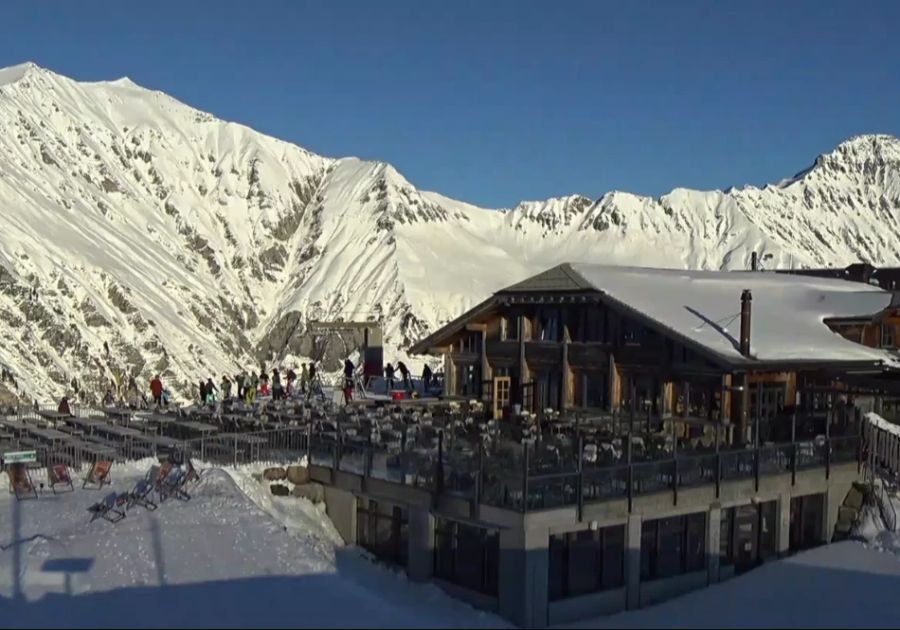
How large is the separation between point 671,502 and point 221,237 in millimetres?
75117

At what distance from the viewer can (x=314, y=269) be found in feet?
291

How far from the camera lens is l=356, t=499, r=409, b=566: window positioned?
66.3ft

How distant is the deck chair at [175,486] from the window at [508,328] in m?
12.4

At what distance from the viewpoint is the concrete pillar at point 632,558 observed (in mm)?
18734

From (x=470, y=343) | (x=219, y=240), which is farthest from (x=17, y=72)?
(x=470, y=343)

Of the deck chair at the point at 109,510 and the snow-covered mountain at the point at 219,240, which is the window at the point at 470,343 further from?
the snow-covered mountain at the point at 219,240

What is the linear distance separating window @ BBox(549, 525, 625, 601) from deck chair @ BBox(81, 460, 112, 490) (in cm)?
954

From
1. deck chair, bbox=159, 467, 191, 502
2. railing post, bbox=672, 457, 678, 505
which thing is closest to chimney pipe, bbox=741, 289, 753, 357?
railing post, bbox=672, 457, 678, 505

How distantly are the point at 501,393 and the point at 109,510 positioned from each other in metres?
13.5

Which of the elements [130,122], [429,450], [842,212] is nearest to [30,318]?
[429,450]

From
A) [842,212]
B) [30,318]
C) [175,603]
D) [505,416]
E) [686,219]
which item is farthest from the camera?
[842,212]

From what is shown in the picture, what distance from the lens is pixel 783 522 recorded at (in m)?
21.9

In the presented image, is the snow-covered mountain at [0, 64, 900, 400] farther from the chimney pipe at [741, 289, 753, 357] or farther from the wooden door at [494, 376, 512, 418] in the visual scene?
the chimney pipe at [741, 289, 753, 357]

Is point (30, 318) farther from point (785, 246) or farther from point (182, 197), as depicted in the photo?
point (785, 246)
